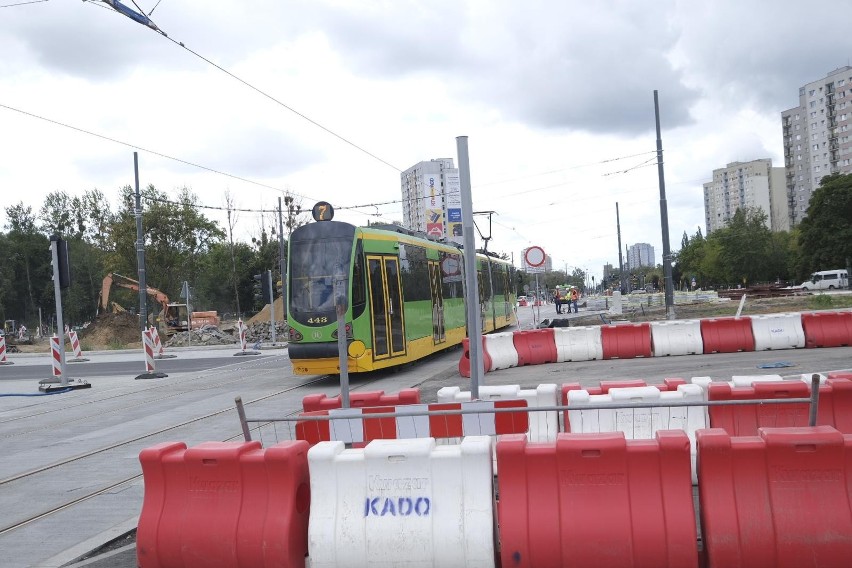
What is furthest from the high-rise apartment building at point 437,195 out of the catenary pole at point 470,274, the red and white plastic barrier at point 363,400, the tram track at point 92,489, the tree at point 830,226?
the tree at point 830,226

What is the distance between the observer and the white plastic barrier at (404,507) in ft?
16.6

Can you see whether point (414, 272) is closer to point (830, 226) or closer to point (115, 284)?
point (115, 284)

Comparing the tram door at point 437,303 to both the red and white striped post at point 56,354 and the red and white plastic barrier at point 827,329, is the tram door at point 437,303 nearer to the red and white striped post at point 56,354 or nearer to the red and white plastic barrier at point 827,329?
the red and white plastic barrier at point 827,329

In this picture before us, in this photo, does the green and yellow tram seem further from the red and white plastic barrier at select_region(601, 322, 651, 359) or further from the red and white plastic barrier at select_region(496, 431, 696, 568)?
the red and white plastic barrier at select_region(496, 431, 696, 568)

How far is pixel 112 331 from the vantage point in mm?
47781

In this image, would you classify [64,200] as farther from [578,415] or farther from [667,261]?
[578,415]

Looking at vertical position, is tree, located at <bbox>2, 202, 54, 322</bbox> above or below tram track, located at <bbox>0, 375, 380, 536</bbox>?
above

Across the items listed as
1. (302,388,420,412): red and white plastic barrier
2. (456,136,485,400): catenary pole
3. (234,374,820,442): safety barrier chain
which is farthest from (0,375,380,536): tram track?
(456,136,485,400): catenary pole

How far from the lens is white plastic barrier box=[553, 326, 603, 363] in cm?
1925

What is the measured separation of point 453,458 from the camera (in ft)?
16.9

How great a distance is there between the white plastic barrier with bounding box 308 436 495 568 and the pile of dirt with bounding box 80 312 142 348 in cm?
4474

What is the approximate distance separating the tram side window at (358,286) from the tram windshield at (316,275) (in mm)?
171

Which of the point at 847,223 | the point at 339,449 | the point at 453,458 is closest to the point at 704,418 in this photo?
the point at 453,458

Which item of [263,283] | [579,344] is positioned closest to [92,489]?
[579,344]
